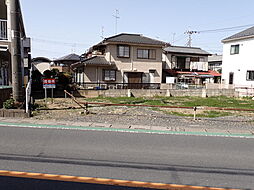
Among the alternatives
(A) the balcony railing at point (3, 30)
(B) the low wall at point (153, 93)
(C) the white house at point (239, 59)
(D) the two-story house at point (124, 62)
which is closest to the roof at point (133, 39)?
(D) the two-story house at point (124, 62)

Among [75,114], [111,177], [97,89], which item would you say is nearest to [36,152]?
[111,177]

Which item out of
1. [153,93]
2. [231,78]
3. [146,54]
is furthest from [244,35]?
[153,93]

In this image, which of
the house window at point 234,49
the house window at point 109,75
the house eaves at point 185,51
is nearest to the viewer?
the house window at point 109,75

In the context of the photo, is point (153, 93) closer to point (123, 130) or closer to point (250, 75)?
point (250, 75)

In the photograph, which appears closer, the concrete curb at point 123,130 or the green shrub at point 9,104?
the concrete curb at point 123,130

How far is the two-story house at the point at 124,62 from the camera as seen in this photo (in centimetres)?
2581

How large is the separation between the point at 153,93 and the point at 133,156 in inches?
653

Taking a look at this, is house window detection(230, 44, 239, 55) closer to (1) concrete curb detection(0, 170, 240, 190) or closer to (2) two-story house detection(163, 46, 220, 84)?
(2) two-story house detection(163, 46, 220, 84)

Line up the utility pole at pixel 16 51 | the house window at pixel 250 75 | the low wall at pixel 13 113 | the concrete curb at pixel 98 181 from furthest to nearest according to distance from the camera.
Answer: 1. the house window at pixel 250 75
2. the utility pole at pixel 16 51
3. the low wall at pixel 13 113
4. the concrete curb at pixel 98 181

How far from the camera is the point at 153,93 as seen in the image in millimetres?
22062

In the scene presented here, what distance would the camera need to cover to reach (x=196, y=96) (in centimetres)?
2317

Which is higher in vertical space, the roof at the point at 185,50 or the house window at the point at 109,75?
the roof at the point at 185,50

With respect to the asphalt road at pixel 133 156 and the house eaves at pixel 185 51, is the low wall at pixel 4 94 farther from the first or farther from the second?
the house eaves at pixel 185 51

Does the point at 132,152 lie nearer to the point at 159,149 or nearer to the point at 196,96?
the point at 159,149
